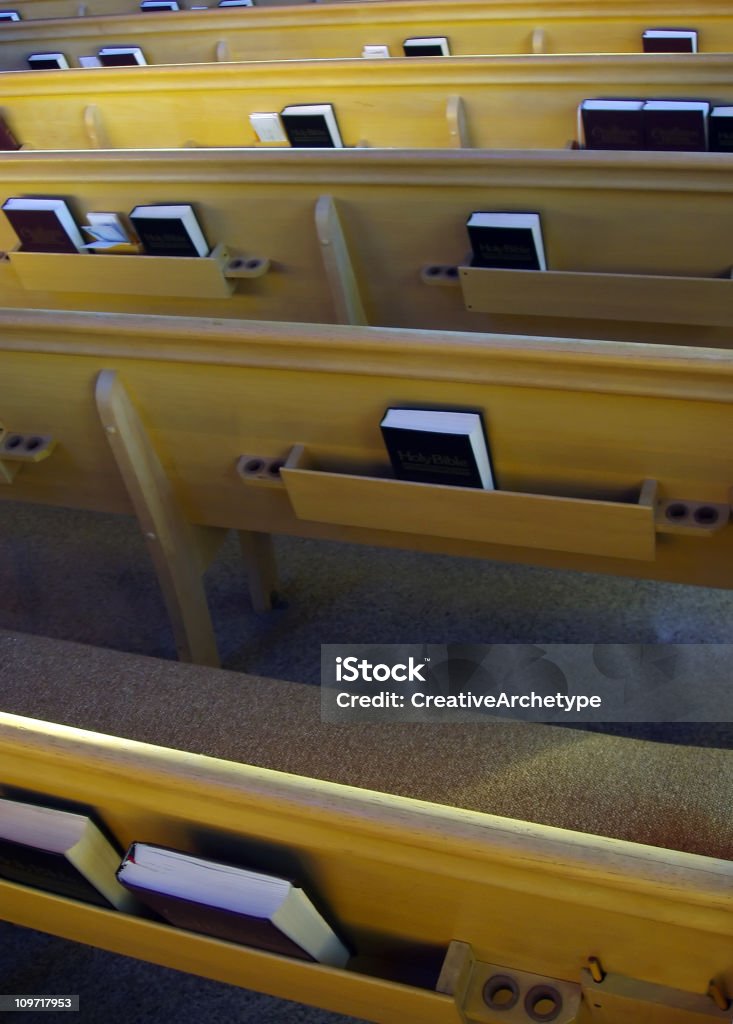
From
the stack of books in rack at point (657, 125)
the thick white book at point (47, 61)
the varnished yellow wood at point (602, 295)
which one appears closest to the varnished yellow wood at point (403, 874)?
the varnished yellow wood at point (602, 295)

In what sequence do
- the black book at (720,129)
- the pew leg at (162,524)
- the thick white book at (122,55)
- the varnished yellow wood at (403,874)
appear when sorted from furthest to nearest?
1. the thick white book at (122,55)
2. the black book at (720,129)
3. the pew leg at (162,524)
4. the varnished yellow wood at (403,874)

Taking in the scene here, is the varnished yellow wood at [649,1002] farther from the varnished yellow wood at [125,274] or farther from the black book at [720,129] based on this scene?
the black book at [720,129]

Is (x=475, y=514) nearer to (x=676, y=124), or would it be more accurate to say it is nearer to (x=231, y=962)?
(x=231, y=962)

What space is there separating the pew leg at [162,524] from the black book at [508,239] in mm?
767

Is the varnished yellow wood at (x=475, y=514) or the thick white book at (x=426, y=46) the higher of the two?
the thick white book at (x=426, y=46)

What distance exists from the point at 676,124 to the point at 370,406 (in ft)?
3.99

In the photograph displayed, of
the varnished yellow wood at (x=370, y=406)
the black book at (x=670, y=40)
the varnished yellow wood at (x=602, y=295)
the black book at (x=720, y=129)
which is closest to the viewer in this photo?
the varnished yellow wood at (x=370, y=406)

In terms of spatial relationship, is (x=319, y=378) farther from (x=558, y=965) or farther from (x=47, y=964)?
(x=47, y=964)

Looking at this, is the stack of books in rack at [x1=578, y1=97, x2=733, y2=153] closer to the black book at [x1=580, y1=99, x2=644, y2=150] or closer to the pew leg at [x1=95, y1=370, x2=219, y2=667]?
the black book at [x1=580, y1=99, x2=644, y2=150]

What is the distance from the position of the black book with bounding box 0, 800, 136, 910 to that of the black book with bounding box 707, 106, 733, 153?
75.9 inches

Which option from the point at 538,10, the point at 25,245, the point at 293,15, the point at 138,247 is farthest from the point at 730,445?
the point at 293,15

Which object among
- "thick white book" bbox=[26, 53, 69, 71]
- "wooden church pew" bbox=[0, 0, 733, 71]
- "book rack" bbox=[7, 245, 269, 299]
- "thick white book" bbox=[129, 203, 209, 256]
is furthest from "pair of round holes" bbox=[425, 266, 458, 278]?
"thick white book" bbox=[26, 53, 69, 71]

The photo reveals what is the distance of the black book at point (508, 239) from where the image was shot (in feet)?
6.34

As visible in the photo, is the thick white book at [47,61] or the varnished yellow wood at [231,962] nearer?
the varnished yellow wood at [231,962]
